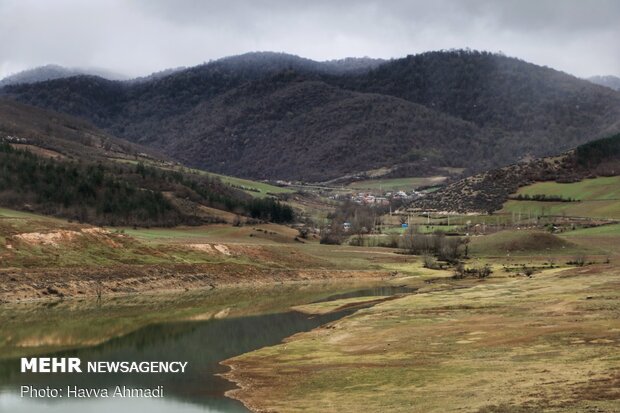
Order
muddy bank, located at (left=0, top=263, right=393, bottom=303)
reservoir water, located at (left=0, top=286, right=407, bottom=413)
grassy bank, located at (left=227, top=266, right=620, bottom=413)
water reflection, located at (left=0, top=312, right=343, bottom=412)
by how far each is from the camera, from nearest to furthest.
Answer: grassy bank, located at (left=227, top=266, right=620, bottom=413), reservoir water, located at (left=0, top=286, right=407, bottom=413), water reflection, located at (left=0, top=312, right=343, bottom=412), muddy bank, located at (left=0, top=263, right=393, bottom=303)

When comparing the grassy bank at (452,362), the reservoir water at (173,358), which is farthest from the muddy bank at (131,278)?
the grassy bank at (452,362)

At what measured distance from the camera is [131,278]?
89.1m

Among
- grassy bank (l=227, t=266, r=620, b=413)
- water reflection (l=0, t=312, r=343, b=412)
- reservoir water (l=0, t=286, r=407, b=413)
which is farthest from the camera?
water reflection (l=0, t=312, r=343, b=412)

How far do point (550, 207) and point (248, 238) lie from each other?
9025 centimetres

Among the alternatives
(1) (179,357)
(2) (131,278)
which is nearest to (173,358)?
(1) (179,357)

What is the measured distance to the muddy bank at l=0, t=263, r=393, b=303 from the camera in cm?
7856

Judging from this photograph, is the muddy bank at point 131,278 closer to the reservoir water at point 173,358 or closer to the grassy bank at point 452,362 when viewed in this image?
the reservoir water at point 173,358

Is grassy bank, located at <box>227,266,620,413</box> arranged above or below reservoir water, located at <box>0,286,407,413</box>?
above

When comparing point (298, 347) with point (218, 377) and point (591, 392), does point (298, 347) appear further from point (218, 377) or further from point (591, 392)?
point (591, 392)

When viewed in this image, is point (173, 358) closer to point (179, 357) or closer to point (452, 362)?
point (179, 357)

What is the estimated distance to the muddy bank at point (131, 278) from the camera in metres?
78.6

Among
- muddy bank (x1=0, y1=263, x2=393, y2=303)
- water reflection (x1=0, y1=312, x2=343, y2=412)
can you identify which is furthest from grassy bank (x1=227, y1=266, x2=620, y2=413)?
muddy bank (x1=0, y1=263, x2=393, y2=303)

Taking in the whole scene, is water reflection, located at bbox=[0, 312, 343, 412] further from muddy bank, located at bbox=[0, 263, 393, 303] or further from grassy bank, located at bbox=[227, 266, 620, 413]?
muddy bank, located at bbox=[0, 263, 393, 303]

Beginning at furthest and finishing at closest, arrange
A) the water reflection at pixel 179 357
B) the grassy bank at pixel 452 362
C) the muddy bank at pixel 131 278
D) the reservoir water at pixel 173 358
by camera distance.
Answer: the muddy bank at pixel 131 278
the water reflection at pixel 179 357
the reservoir water at pixel 173 358
the grassy bank at pixel 452 362
